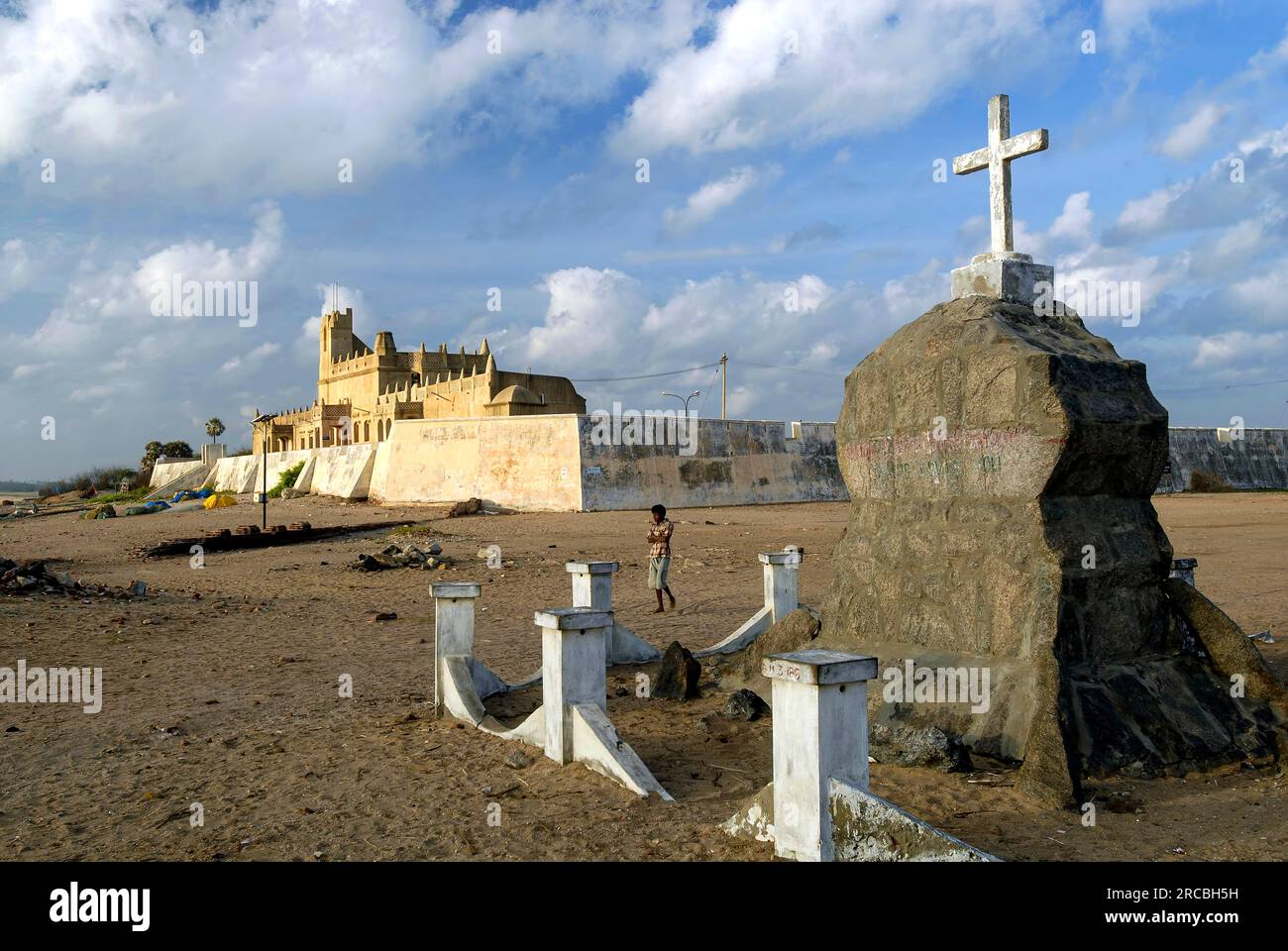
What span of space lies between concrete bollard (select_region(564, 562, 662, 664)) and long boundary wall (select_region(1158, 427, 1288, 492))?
1149 inches

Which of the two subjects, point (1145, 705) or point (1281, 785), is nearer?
point (1281, 785)

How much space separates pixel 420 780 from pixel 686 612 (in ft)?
19.5

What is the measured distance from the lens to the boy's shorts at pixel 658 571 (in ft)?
34.8

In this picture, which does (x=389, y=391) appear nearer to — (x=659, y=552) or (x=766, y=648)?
(x=659, y=552)

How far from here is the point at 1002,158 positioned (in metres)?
6.47

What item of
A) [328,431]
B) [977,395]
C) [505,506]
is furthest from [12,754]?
[328,431]

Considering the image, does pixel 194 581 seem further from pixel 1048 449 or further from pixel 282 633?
pixel 1048 449

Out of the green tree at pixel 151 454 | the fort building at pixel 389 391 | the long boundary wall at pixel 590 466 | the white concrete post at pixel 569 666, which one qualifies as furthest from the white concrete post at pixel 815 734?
the green tree at pixel 151 454

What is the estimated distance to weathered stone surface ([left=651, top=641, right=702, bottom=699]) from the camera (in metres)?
7.00

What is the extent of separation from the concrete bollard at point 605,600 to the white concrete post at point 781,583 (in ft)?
3.71

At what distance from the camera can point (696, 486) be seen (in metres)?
25.2

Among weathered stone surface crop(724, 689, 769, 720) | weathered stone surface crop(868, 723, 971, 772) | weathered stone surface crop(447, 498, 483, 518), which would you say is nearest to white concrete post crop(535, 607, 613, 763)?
weathered stone surface crop(724, 689, 769, 720)

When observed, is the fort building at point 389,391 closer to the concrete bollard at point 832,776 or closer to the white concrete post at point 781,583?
the white concrete post at point 781,583

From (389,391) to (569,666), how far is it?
5301 cm
